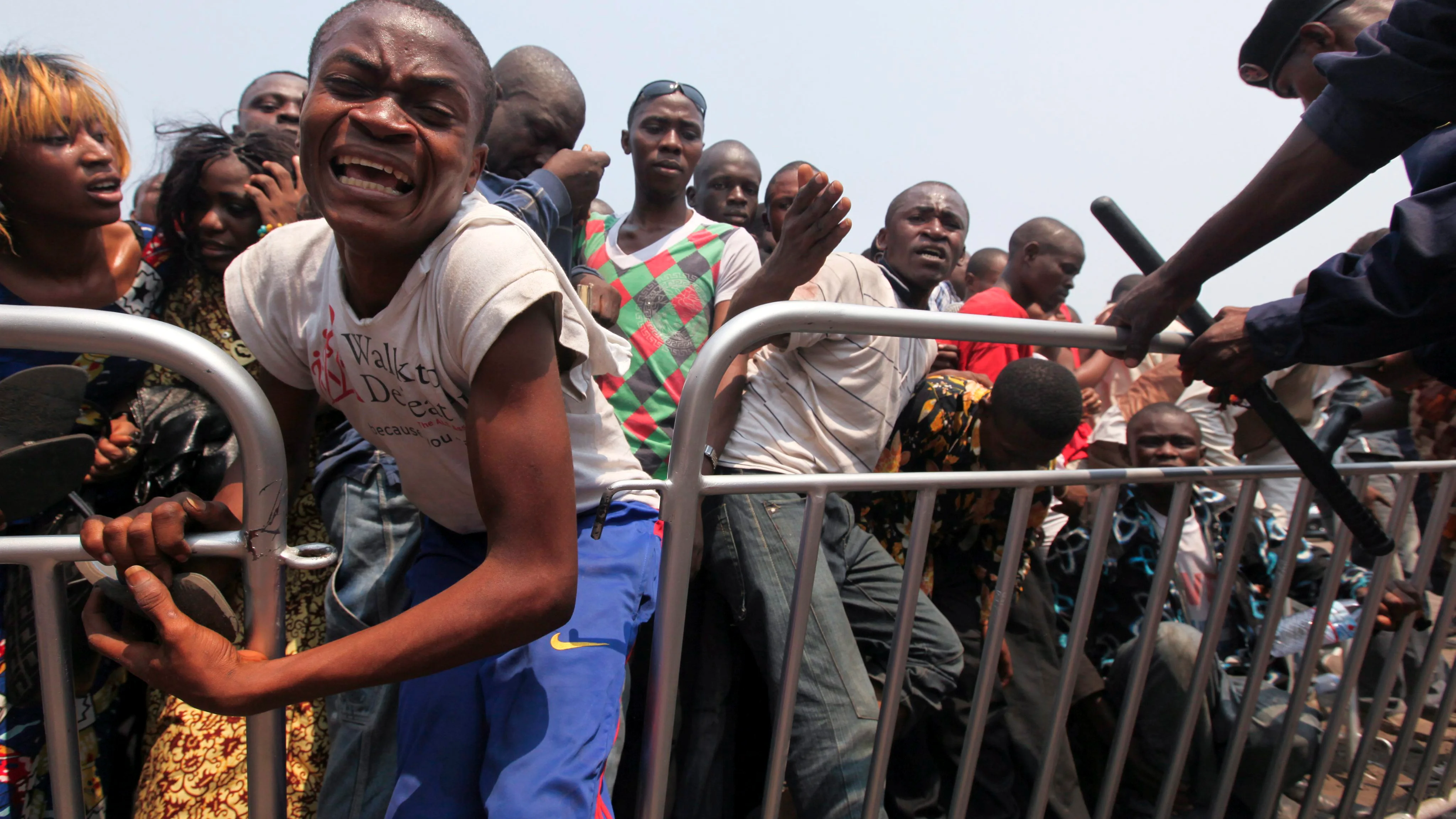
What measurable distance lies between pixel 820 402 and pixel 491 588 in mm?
1479

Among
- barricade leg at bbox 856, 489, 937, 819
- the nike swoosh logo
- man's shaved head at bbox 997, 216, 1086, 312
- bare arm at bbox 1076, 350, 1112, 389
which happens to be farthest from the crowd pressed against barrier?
man's shaved head at bbox 997, 216, 1086, 312

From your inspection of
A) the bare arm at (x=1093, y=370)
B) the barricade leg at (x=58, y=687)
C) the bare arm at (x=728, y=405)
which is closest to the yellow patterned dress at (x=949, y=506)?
the bare arm at (x=728, y=405)

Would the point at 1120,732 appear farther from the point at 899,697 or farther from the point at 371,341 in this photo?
the point at 371,341

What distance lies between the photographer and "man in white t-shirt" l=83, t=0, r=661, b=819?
1.33 m

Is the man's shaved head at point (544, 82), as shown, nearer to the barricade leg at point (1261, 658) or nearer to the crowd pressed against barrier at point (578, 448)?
the crowd pressed against barrier at point (578, 448)

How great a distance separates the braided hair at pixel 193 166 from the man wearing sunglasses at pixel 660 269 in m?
1.03

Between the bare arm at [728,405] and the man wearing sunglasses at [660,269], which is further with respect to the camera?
the man wearing sunglasses at [660,269]

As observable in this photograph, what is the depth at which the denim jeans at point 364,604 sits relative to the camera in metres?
1.93

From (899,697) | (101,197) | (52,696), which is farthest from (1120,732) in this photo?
(101,197)

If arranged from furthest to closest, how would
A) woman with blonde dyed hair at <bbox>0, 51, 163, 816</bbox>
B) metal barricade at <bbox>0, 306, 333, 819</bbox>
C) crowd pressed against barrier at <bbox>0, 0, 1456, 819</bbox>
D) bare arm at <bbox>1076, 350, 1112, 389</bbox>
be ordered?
bare arm at <bbox>1076, 350, 1112, 389</bbox> < woman with blonde dyed hair at <bbox>0, 51, 163, 816</bbox> < crowd pressed against barrier at <bbox>0, 0, 1456, 819</bbox> < metal barricade at <bbox>0, 306, 333, 819</bbox>

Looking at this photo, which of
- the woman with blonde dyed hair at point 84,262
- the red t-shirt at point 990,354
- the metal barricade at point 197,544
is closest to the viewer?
the metal barricade at point 197,544

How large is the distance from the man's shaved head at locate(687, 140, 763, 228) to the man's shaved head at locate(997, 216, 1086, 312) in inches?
58.8

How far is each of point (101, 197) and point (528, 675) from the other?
192 cm

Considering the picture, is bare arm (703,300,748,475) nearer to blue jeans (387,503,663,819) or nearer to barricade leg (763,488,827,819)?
barricade leg (763,488,827,819)
